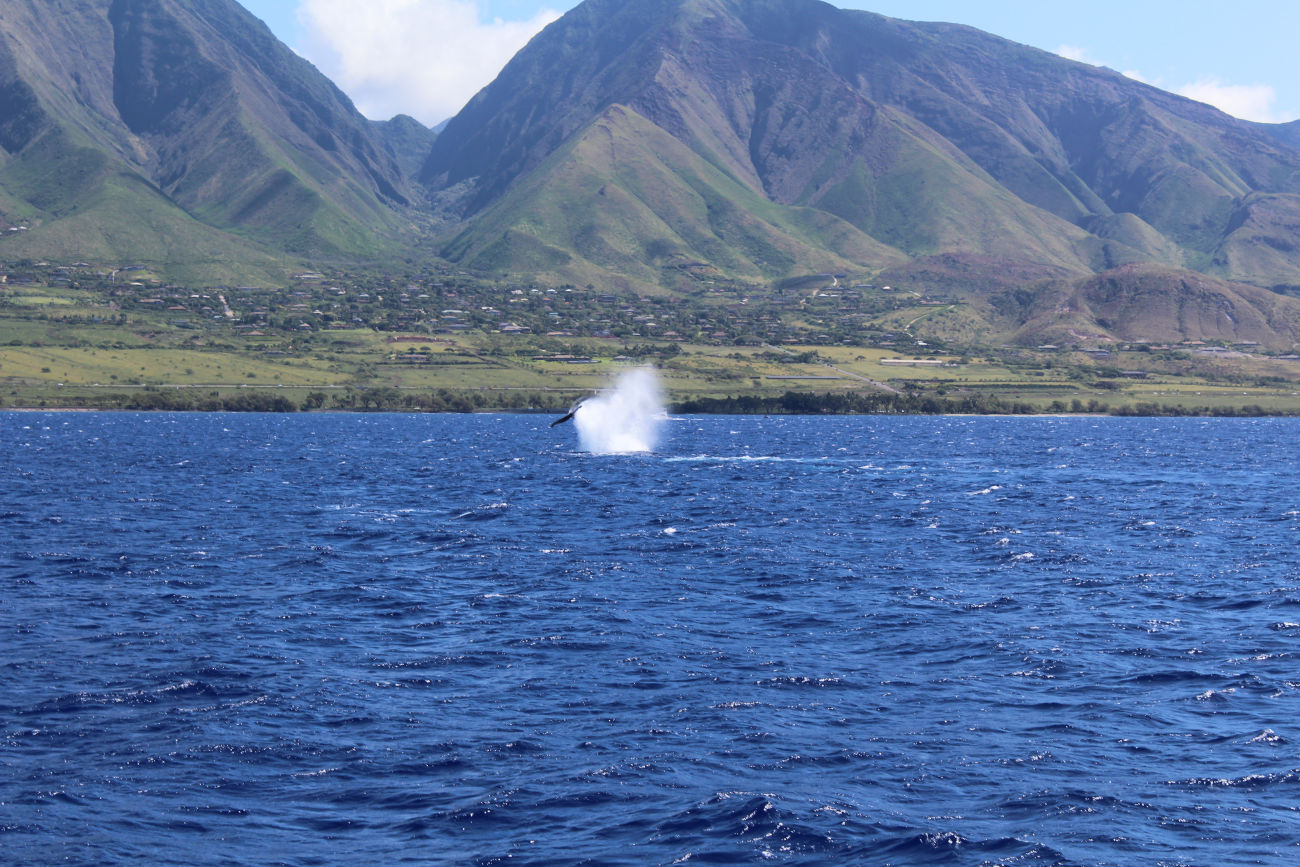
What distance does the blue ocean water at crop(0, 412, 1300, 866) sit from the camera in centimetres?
2864

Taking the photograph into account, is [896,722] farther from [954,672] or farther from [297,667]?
[297,667]

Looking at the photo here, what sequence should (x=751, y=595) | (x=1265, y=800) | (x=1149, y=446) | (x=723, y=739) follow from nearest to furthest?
(x=1265, y=800) < (x=723, y=739) < (x=751, y=595) < (x=1149, y=446)

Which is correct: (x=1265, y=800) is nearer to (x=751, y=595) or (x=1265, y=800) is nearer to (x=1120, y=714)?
(x=1120, y=714)

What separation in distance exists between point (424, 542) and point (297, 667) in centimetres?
3135

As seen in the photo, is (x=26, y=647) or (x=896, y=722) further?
(x=26, y=647)

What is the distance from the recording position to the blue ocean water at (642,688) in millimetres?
28641

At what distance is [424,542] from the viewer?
7394cm

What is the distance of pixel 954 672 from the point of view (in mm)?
42969

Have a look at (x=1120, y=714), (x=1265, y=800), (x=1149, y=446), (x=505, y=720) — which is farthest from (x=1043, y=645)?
(x=1149, y=446)

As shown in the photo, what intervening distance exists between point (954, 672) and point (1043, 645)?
20.1 ft

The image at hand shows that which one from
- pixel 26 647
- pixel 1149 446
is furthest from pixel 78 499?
pixel 1149 446

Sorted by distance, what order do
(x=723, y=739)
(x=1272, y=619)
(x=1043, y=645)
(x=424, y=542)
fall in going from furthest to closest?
(x=424, y=542) < (x=1272, y=619) < (x=1043, y=645) < (x=723, y=739)

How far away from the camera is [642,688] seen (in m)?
40.4

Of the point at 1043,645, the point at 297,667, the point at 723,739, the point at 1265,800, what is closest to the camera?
the point at 1265,800
